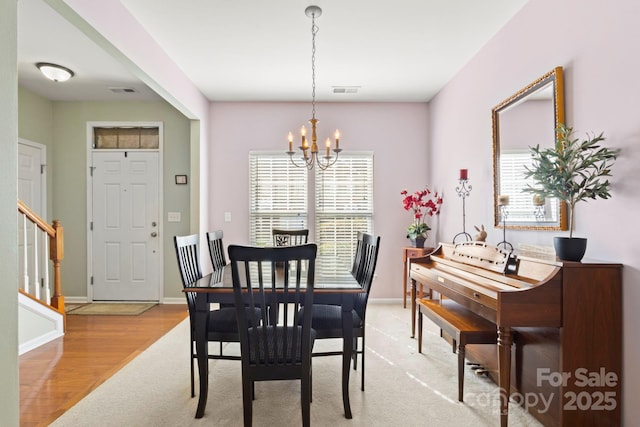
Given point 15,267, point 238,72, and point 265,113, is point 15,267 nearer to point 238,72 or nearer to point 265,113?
point 238,72

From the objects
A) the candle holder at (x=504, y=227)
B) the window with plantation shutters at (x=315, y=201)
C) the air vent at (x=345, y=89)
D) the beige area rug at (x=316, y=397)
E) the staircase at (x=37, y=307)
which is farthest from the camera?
the window with plantation shutters at (x=315, y=201)

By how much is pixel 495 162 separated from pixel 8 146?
10.5 feet

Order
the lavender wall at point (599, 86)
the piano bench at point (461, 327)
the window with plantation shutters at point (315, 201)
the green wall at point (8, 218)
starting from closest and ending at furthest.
→ the green wall at point (8, 218), the lavender wall at point (599, 86), the piano bench at point (461, 327), the window with plantation shutters at point (315, 201)

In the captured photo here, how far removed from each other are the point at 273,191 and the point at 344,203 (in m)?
0.96

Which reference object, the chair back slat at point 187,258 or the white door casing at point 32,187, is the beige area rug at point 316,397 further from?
the white door casing at point 32,187

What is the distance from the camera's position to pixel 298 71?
3910 mm

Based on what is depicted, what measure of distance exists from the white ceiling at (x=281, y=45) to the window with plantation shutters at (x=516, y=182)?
3.62 ft

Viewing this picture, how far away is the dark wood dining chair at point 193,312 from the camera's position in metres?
2.22

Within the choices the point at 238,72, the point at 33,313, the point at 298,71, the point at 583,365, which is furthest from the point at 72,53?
the point at 583,365

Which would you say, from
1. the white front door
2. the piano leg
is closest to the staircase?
the white front door

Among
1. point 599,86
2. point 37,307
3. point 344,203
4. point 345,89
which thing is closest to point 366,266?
point 599,86

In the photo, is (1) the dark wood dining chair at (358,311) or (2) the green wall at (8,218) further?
(1) the dark wood dining chair at (358,311)

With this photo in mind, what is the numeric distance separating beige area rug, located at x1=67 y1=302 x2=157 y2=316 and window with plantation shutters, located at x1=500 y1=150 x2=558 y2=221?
4.17 metres

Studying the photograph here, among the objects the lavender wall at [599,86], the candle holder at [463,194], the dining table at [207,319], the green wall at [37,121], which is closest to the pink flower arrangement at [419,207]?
the candle holder at [463,194]
